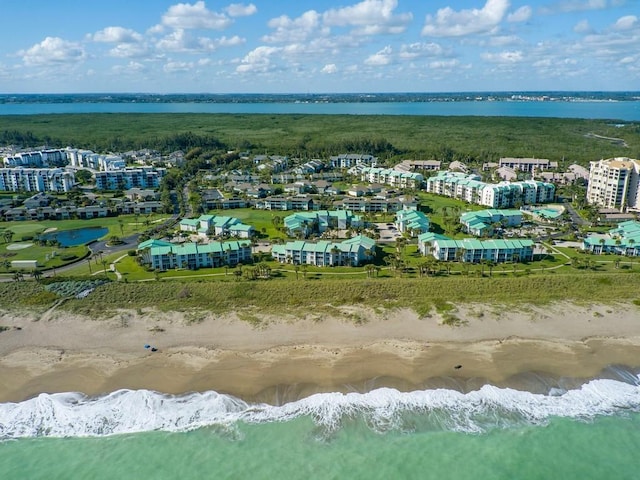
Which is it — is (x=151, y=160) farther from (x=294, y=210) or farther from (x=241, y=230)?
(x=241, y=230)

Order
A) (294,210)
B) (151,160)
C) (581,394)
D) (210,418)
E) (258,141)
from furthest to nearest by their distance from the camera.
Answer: (258,141) → (151,160) → (294,210) → (581,394) → (210,418)

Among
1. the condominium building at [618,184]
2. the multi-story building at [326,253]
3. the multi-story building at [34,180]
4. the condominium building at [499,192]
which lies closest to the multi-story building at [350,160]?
the condominium building at [499,192]

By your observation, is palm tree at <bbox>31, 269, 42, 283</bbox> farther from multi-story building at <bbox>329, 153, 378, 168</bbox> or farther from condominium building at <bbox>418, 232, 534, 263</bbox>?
multi-story building at <bbox>329, 153, 378, 168</bbox>

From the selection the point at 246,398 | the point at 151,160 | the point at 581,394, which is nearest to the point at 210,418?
the point at 246,398

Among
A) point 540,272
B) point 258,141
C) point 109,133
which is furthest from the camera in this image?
point 109,133

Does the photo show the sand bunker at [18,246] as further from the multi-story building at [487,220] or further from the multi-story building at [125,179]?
the multi-story building at [487,220]

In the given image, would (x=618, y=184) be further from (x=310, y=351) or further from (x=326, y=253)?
(x=310, y=351)

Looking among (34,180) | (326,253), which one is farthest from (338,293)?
(34,180)

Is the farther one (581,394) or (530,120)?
(530,120)
